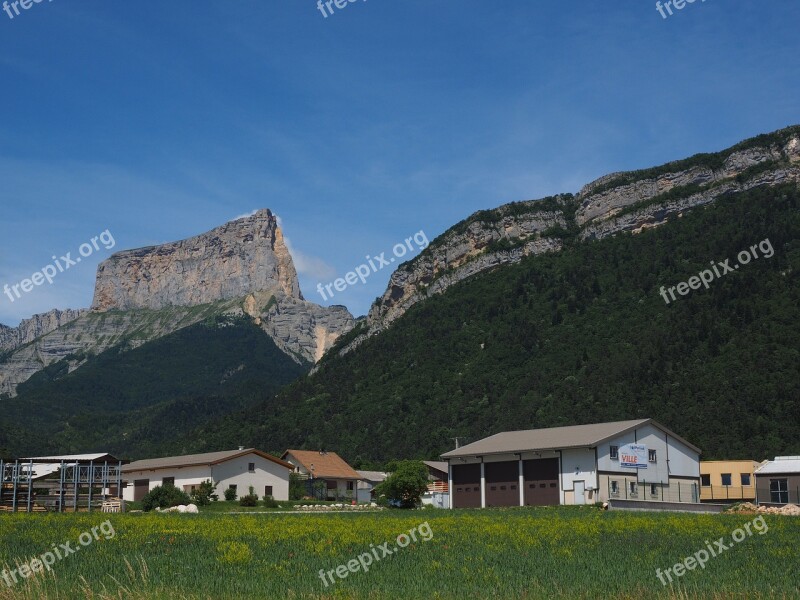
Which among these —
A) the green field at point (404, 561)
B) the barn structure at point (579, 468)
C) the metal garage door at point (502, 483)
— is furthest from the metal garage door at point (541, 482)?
the green field at point (404, 561)

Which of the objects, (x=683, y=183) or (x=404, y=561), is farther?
(x=683, y=183)

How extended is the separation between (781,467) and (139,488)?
54.0 m

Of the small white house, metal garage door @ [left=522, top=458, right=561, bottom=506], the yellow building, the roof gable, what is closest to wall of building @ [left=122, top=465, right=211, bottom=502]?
the small white house

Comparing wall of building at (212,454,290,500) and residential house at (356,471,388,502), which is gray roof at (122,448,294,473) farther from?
residential house at (356,471,388,502)

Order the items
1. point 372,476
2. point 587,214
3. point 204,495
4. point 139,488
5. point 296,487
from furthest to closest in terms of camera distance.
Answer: point 587,214
point 372,476
point 139,488
point 296,487
point 204,495

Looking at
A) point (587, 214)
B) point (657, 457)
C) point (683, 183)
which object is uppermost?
point (683, 183)

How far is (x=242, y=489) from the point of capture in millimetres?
72438

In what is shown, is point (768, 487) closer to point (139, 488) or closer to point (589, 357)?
point (589, 357)

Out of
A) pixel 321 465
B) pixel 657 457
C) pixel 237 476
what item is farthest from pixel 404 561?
pixel 321 465

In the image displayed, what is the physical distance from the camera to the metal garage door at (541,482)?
191 feet

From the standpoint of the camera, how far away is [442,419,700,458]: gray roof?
188 feet

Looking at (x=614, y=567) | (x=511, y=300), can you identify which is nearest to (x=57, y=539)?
(x=614, y=567)

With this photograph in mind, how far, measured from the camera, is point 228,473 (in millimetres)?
71875

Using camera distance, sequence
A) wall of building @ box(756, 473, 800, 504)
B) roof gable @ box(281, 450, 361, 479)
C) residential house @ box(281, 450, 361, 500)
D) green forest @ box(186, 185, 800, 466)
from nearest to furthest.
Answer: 1. wall of building @ box(756, 473, 800, 504)
2. green forest @ box(186, 185, 800, 466)
3. residential house @ box(281, 450, 361, 500)
4. roof gable @ box(281, 450, 361, 479)
